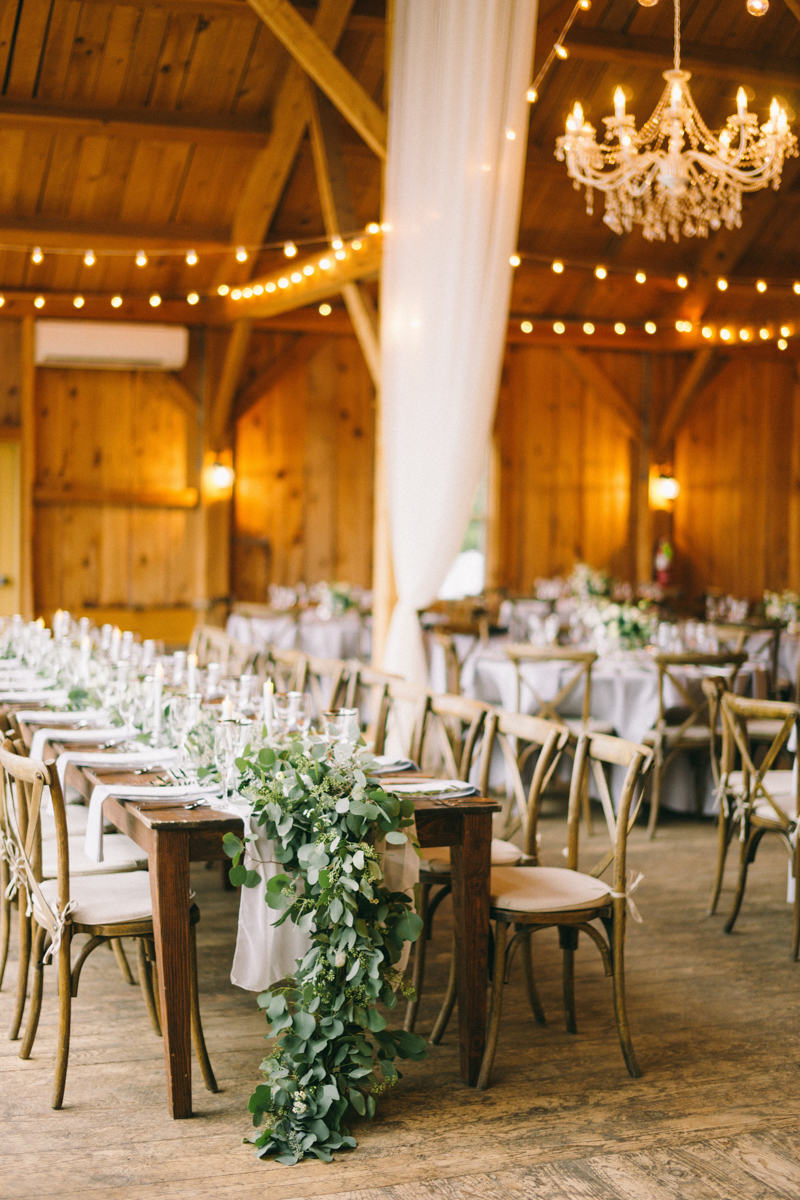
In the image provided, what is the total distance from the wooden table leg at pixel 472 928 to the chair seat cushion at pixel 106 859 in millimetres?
991

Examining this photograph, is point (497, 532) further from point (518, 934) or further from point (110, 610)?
point (518, 934)

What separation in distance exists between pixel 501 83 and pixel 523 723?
3098 millimetres

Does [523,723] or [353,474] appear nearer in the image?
[523,723]

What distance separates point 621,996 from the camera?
130 inches

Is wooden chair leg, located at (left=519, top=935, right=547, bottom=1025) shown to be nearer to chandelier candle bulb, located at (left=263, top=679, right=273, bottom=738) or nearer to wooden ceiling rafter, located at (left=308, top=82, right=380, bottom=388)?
chandelier candle bulb, located at (left=263, top=679, right=273, bottom=738)

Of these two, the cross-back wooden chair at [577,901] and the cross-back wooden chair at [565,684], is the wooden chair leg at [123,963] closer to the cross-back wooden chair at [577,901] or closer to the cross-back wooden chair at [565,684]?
the cross-back wooden chair at [577,901]

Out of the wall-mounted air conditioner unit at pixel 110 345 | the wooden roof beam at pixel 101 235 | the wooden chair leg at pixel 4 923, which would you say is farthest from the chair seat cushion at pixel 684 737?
the wall-mounted air conditioner unit at pixel 110 345

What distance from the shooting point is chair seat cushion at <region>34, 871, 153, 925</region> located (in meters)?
3.07

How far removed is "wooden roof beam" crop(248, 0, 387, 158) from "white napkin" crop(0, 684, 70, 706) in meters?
3.93

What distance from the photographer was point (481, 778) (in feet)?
12.5

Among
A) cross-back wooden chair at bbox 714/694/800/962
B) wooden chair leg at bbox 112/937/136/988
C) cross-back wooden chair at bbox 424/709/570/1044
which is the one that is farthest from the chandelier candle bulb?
cross-back wooden chair at bbox 714/694/800/962

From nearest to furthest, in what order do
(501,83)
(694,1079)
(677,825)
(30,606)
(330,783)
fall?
(330,783)
(694,1079)
(501,83)
(677,825)
(30,606)

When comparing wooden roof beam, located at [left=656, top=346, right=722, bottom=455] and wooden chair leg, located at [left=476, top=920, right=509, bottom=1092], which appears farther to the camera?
wooden roof beam, located at [left=656, top=346, right=722, bottom=455]

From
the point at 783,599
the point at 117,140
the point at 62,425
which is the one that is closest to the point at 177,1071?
the point at 783,599
